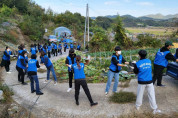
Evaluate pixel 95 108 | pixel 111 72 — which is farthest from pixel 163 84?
pixel 95 108

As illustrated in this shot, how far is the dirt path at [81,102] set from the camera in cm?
452

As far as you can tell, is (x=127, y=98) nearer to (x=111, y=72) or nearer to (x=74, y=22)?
(x=111, y=72)

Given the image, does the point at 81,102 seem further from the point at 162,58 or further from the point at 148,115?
the point at 162,58

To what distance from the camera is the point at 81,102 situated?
17.0 feet

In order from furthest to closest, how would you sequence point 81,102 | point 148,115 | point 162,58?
point 162,58 < point 81,102 < point 148,115

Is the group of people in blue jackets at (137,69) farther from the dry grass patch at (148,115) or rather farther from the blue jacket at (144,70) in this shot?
the dry grass patch at (148,115)

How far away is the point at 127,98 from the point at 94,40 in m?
14.2

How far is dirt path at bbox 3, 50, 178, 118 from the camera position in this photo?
14.8 ft

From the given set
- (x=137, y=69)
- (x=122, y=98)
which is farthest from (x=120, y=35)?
(x=137, y=69)

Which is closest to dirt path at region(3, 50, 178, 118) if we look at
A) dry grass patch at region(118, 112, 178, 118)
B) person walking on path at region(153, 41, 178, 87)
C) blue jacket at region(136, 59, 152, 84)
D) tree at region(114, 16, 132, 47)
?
dry grass patch at region(118, 112, 178, 118)

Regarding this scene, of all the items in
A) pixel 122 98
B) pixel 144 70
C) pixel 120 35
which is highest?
pixel 120 35

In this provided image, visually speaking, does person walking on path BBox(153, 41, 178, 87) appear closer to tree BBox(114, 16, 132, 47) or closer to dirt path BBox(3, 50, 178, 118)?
dirt path BBox(3, 50, 178, 118)

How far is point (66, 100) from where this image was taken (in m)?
5.42

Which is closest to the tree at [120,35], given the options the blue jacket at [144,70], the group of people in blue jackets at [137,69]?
the group of people in blue jackets at [137,69]
